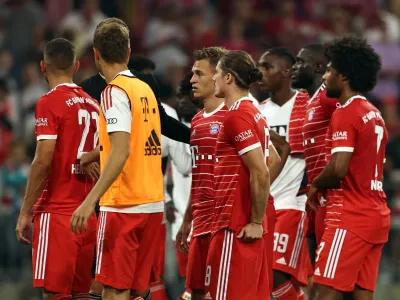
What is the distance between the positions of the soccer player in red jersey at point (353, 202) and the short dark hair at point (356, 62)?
0.4 inches

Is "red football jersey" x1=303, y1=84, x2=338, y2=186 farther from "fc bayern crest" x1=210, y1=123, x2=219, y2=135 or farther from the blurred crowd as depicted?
the blurred crowd

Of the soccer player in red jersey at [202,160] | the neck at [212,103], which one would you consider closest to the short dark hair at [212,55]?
the soccer player in red jersey at [202,160]

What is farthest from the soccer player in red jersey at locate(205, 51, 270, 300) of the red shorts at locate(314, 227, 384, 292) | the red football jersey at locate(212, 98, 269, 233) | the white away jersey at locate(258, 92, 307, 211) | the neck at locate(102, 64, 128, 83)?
the white away jersey at locate(258, 92, 307, 211)

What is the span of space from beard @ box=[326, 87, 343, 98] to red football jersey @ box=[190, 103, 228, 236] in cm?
89

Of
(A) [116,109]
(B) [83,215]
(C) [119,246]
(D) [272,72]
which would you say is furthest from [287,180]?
(B) [83,215]

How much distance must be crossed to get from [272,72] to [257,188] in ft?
8.35

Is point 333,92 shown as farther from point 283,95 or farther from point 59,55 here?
point 59,55

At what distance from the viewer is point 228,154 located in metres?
7.41

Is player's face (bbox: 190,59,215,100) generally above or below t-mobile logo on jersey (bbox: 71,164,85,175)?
above

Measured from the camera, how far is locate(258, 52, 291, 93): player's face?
9.51 metres

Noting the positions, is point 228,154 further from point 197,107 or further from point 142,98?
point 197,107

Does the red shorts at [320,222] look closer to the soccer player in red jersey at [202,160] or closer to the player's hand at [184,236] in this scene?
the soccer player in red jersey at [202,160]

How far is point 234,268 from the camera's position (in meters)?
7.35

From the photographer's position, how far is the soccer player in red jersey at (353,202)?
7.42 meters
